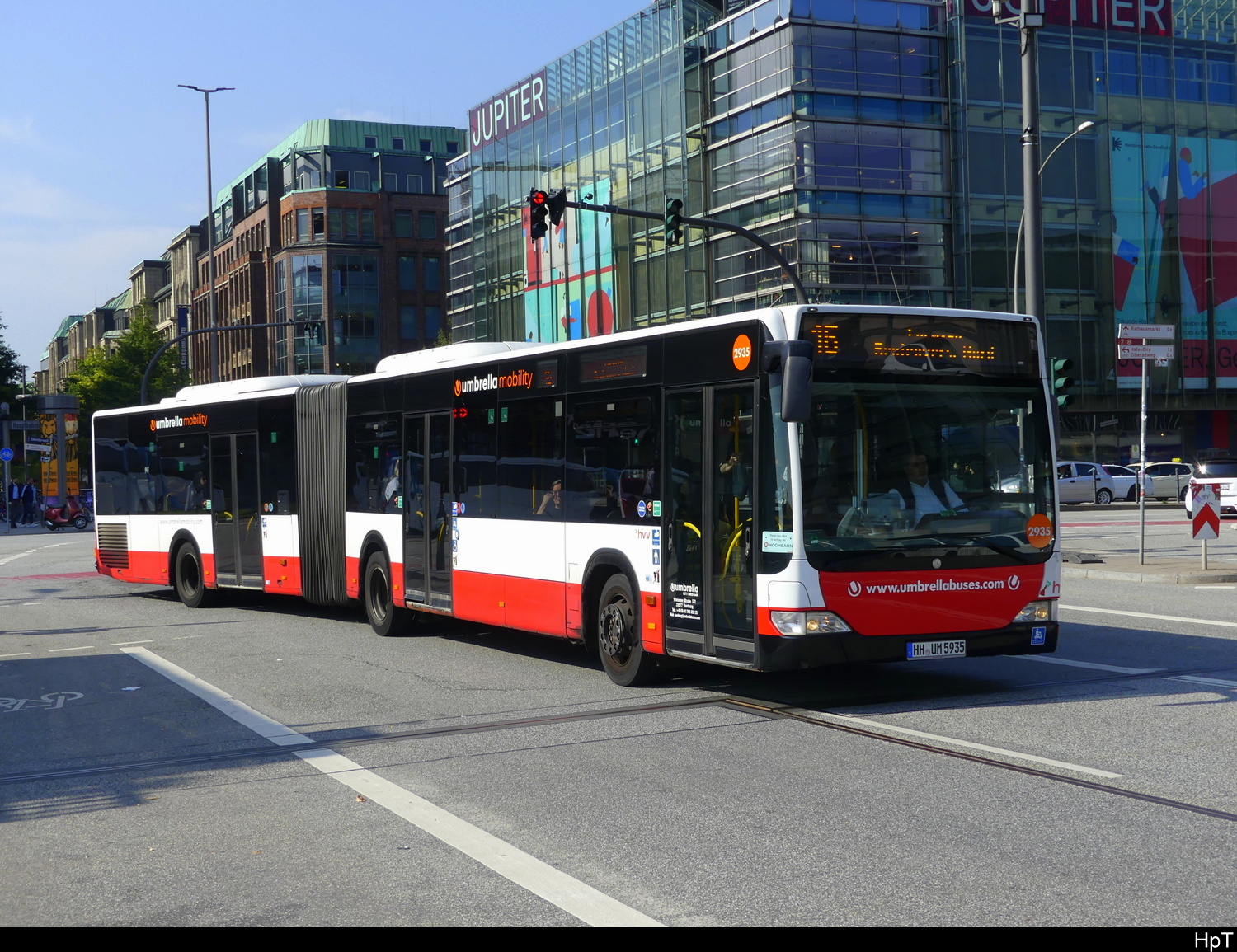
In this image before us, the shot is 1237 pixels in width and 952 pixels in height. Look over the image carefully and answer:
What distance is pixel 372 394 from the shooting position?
52.7 feet

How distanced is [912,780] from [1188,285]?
51887mm

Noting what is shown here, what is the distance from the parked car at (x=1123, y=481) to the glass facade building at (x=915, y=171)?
120 inches

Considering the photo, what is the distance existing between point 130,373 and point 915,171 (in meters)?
47.4

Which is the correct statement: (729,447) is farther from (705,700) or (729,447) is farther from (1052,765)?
(1052,765)

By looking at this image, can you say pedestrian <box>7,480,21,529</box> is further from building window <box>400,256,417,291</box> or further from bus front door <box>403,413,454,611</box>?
bus front door <box>403,413,454,611</box>

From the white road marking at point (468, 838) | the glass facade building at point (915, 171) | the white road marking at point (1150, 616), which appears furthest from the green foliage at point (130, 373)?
the white road marking at point (468, 838)

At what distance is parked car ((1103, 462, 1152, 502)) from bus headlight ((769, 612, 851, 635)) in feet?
146

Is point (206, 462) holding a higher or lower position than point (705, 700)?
higher

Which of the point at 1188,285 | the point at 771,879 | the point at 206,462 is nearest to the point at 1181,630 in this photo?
the point at 771,879

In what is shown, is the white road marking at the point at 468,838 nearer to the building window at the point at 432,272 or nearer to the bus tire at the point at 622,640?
the bus tire at the point at 622,640

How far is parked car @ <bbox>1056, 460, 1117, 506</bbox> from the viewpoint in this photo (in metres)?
50.0

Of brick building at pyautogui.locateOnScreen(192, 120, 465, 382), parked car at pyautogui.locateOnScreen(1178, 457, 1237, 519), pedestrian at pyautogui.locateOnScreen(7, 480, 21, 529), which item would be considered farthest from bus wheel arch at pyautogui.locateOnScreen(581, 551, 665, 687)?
brick building at pyautogui.locateOnScreen(192, 120, 465, 382)

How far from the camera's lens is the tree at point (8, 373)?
78875 millimetres

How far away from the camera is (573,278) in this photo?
5719 centimetres
